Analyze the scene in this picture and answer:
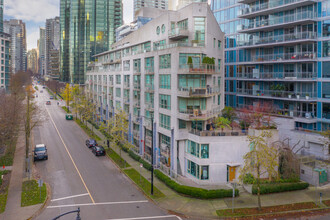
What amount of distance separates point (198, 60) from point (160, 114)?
9.02m

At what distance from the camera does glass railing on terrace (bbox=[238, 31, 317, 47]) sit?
40419mm

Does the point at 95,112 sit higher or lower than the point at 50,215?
higher

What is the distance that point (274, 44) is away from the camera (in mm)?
44625

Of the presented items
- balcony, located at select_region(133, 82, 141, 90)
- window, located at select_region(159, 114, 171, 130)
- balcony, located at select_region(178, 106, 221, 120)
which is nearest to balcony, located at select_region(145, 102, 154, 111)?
window, located at select_region(159, 114, 171, 130)

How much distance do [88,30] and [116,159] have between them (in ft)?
376

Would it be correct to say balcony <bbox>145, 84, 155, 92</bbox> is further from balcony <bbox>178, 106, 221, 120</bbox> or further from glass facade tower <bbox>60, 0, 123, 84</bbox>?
glass facade tower <bbox>60, 0, 123, 84</bbox>

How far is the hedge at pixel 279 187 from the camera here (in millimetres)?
28781

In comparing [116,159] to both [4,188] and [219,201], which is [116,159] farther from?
[219,201]

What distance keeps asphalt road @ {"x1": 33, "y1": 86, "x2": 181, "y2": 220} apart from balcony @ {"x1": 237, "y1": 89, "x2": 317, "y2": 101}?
26.8 meters

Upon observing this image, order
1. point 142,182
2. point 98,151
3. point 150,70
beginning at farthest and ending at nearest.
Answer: point 98,151, point 150,70, point 142,182

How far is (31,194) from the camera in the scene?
93.5 feet

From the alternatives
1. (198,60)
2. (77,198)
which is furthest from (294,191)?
(77,198)

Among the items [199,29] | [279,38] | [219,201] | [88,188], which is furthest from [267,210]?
[279,38]

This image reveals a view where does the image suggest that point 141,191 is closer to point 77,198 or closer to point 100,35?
point 77,198
